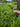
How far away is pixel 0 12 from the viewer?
85 cm

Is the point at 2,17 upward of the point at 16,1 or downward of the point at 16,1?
downward

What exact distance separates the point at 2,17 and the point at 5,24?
93 millimetres

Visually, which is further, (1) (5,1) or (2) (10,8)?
(1) (5,1)

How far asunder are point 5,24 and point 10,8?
21 cm

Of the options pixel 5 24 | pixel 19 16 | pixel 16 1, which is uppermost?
pixel 16 1

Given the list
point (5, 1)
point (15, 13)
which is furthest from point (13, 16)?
point (5, 1)

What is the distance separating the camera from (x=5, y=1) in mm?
1015

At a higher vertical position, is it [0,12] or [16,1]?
[16,1]

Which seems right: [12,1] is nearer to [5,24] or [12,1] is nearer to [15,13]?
[15,13]

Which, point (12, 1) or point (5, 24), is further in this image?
point (12, 1)

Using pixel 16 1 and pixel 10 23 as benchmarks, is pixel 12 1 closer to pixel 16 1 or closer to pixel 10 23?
pixel 16 1

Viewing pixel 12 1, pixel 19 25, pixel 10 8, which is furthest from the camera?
pixel 12 1

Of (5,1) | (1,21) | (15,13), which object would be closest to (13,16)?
(15,13)

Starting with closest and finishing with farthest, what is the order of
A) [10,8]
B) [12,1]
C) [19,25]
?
[19,25], [10,8], [12,1]
